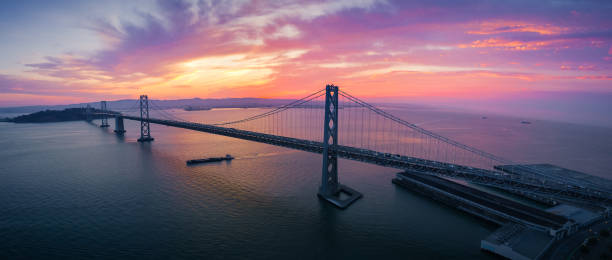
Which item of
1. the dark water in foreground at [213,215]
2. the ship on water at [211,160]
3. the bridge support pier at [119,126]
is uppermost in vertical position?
the bridge support pier at [119,126]

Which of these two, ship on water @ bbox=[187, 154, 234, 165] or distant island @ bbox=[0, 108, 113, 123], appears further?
distant island @ bbox=[0, 108, 113, 123]

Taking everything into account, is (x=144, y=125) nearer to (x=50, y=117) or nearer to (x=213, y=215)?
(x=213, y=215)

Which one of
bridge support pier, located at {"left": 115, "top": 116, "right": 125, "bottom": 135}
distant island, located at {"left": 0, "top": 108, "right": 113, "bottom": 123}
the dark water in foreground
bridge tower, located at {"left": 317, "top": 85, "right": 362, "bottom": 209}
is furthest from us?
distant island, located at {"left": 0, "top": 108, "right": 113, "bottom": 123}

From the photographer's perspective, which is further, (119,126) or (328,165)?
(119,126)

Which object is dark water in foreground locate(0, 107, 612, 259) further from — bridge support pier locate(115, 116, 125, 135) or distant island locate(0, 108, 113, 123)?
distant island locate(0, 108, 113, 123)

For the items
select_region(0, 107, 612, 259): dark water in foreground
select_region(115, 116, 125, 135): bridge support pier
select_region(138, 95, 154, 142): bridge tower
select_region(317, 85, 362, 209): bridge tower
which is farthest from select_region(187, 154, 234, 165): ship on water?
select_region(115, 116, 125, 135): bridge support pier

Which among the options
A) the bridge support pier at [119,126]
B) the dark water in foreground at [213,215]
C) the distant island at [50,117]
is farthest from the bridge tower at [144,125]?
the distant island at [50,117]

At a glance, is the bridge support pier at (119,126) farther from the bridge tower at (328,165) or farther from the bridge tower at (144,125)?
the bridge tower at (328,165)

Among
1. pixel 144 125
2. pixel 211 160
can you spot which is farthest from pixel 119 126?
pixel 211 160
